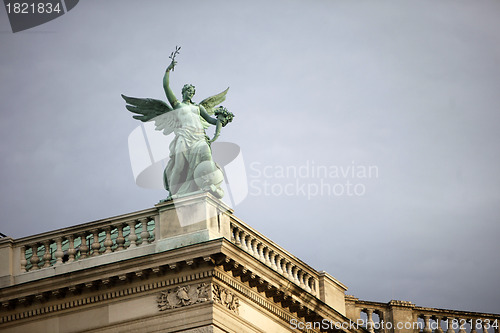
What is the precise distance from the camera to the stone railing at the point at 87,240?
111ft

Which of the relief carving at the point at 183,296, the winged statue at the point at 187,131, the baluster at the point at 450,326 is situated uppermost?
the winged statue at the point at 187,131

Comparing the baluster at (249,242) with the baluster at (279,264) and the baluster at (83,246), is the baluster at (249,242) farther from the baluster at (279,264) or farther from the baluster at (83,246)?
the baluster at (83,246)

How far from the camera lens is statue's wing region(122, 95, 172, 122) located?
3616cm

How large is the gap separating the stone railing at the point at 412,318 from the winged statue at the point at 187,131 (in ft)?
25.6

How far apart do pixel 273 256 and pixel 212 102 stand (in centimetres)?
450

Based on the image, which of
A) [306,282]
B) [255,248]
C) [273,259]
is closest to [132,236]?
[255,248]

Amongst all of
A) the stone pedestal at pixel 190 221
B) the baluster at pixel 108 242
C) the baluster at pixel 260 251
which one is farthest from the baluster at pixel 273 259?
the baluster at pixel 108 242

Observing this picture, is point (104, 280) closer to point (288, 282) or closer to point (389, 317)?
point (288, 282)

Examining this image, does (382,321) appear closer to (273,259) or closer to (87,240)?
(273,259)

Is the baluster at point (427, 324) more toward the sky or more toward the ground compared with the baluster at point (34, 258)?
more toward the ground

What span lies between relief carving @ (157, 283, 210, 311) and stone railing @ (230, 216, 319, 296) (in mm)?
1813

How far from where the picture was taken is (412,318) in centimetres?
4197

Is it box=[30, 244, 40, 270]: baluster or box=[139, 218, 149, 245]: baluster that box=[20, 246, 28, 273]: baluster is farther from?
box=[139, 218, 149, 245]: baluster

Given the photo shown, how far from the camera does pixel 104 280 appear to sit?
32938mm
